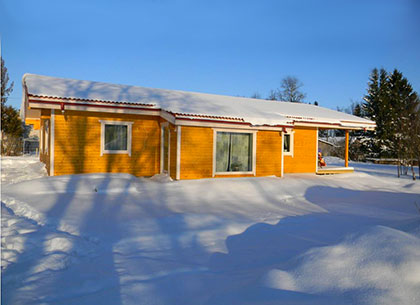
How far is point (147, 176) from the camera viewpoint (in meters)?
13.6

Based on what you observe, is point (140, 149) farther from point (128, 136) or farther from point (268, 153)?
point (268, 153)

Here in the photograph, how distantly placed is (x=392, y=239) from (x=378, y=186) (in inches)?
452

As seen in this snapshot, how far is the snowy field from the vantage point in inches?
138

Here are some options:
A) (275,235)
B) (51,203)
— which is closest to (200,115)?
(51,203)

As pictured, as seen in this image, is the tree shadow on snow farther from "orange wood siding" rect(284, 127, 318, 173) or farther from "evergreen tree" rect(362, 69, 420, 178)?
"evergreen tree" rect(362, 69, 420, 178)

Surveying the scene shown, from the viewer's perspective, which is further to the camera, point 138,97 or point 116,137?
point 138,97

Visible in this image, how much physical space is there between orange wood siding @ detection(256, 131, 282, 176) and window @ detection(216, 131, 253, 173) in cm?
41

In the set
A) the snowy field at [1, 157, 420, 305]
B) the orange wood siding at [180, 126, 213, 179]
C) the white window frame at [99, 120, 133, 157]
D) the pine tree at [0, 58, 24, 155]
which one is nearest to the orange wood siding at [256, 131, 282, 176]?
the orange wood siding at [180, 126, 213, 179]

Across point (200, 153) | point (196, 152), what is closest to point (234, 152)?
point (200, 153)

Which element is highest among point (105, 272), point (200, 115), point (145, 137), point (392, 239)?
point (200, 115)

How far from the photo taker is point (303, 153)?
54.3 feet

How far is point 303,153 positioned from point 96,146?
9.76 m

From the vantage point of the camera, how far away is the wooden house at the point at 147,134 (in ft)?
39.3

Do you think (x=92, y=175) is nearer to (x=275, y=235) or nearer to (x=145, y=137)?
(x=145, y=137)
